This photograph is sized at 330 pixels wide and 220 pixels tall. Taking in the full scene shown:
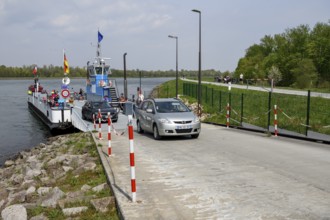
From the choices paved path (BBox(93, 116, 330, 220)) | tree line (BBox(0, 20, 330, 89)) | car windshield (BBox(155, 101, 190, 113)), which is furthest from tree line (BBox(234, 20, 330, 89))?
paved path (BBox(93, 116, 330, 220))

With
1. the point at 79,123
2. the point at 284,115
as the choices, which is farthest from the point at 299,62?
the point at 79,123

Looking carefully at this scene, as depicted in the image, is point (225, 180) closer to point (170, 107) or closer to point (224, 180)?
point (224, 180)

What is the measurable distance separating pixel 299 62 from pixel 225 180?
175ft

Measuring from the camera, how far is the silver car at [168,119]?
14.1 metres

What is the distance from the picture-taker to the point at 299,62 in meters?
56.7

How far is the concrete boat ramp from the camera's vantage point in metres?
5.94

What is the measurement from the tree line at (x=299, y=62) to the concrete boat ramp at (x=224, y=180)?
144 ft

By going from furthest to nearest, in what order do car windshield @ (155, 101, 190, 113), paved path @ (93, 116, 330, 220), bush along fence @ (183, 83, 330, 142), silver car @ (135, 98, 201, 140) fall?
bush along fence @ (183, 83, 330, 142), car windshield @ (155, 101, 190, 113), silver car @ (135, 98, 201, 140), paved path @ (93, 116, 330, 220)

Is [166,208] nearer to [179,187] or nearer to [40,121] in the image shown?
[179,187]

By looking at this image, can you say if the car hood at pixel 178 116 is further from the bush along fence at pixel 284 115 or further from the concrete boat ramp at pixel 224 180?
the bush along fence at pixel 284 115

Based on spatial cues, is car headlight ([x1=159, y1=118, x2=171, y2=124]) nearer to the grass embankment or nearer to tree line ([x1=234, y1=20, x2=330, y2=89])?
the grass embankment

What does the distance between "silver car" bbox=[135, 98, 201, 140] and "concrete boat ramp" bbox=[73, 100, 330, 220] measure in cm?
83

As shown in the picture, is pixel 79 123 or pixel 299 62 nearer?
pixel 79 123

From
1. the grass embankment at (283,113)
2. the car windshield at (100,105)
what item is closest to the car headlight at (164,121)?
the grass embankment at (283,113)
